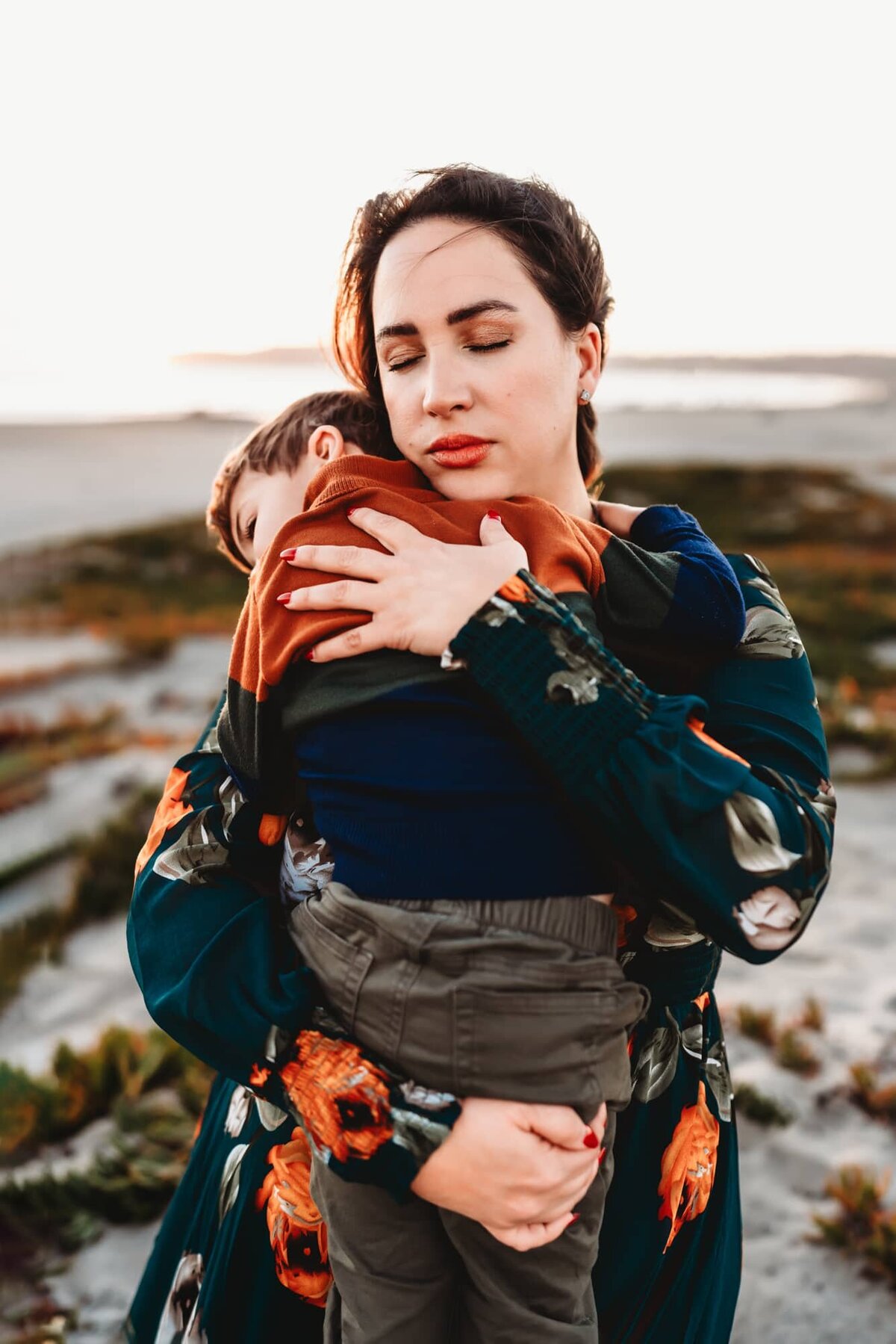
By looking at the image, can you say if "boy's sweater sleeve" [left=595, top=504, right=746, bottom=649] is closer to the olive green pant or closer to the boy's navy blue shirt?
the boy's navy blue shirt

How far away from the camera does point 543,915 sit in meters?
1.19

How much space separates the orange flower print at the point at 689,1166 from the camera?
1514mm

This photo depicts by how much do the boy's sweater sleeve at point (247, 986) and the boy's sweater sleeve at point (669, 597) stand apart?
2.08 feet

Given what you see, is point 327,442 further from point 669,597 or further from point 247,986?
point 247,986

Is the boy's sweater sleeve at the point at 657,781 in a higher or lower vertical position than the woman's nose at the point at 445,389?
lower

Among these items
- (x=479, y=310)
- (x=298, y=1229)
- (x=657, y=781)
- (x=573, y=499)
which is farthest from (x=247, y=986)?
(x=479, y=310)

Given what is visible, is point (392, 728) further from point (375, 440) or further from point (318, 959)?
point (375, 440)

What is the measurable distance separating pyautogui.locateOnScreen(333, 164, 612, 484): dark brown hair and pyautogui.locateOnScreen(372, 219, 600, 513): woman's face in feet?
0.11

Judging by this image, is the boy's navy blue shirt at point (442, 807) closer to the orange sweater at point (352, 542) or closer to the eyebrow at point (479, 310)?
the orange sweater at point (352, 542)

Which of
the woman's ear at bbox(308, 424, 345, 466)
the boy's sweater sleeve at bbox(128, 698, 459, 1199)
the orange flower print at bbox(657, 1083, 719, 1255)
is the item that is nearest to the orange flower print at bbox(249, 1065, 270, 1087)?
the boy's sweater sleeve at bbox(128, 698, 459, 1199)

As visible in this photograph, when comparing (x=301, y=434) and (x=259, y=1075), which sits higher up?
(x=301, y=434)

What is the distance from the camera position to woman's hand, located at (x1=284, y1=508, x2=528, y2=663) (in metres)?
1.24

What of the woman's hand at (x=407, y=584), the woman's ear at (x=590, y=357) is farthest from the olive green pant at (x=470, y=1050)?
the woman's ear at (x=590, y=357)

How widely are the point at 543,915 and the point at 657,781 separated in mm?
219
